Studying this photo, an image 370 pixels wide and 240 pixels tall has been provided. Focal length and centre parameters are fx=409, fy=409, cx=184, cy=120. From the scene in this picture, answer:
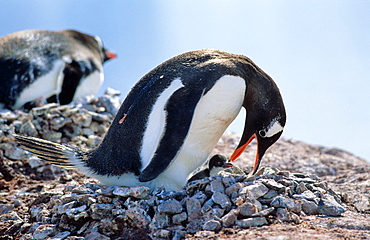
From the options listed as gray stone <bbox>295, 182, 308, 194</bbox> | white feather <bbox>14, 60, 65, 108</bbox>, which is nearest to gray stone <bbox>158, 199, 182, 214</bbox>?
gray stone <bbox>295, 182, 308, 194</bbox>

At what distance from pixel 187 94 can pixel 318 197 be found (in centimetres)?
127

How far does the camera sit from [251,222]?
8.44ft

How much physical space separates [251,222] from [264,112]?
122 cm

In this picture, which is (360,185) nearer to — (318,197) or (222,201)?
(318,197)

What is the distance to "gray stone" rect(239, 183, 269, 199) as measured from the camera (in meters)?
2.81

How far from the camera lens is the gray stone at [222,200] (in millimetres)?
2736

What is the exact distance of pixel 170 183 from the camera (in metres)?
3.35

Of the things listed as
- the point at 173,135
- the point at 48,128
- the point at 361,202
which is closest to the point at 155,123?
the point at 173,135

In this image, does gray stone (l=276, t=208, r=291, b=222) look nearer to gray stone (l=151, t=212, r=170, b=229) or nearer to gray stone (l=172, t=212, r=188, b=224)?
gray stone (l=172, t=212, r=188, b=224)

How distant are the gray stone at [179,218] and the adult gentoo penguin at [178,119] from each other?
1.71ft

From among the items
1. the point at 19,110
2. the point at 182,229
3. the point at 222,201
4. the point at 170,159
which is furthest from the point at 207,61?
the point at 19,110

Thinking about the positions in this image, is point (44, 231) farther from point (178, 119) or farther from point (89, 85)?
point (89, 85)

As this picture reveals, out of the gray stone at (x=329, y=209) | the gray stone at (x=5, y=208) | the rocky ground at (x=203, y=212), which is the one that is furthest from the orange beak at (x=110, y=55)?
the gray stone at (x=329, y=209)

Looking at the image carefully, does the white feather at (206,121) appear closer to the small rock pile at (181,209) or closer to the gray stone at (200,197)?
the small rock pile at (181,209)
